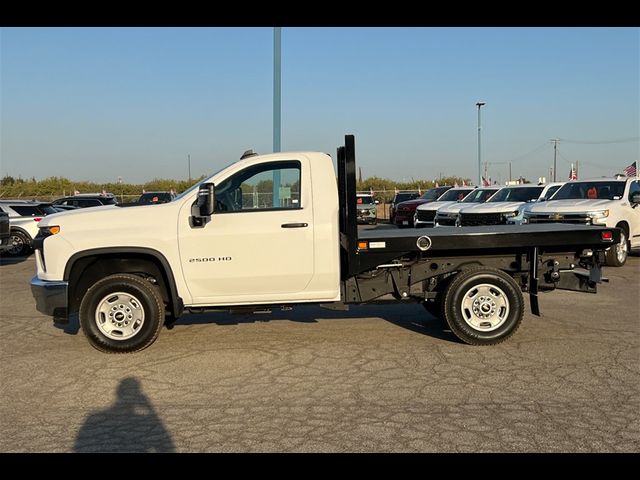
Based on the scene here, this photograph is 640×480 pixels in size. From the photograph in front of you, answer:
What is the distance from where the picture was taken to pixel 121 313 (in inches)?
260

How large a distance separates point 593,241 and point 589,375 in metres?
1.81

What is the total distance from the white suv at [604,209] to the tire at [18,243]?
13870 mm

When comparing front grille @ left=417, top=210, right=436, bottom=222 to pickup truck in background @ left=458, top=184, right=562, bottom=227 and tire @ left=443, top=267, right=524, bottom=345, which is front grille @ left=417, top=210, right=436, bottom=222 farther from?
tire @ left=443, top=267, right=524, bottom=345

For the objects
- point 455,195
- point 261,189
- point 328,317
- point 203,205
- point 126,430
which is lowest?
point 126,430

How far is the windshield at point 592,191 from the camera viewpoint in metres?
14.0

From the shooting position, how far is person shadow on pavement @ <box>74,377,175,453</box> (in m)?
4.22

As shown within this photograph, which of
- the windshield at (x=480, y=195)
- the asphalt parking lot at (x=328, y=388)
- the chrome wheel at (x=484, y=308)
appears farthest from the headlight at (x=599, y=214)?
the windshield at (x=480, y=195)

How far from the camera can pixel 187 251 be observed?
652 centimetres

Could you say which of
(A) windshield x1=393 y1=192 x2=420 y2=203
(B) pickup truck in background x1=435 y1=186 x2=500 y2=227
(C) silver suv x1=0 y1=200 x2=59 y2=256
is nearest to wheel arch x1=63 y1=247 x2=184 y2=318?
(B) pickup truck in background x1=435 y1=186 x2=500 y2=227

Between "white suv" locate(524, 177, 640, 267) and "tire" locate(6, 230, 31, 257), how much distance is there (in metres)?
13.9

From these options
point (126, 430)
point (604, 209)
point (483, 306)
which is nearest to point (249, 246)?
point (126, 430)

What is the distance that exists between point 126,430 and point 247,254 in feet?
7.95

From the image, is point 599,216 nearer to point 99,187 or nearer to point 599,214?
point 599,214
